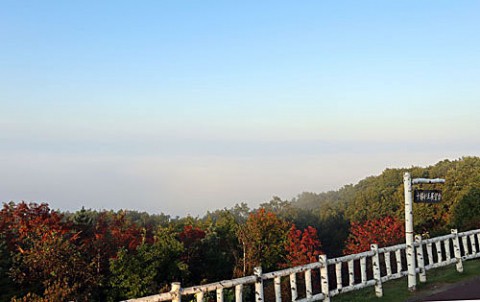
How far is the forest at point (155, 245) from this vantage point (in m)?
21.1

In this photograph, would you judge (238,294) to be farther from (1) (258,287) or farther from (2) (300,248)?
(2) (300,248)

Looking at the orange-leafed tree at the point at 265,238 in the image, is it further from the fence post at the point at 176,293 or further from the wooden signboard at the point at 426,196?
the fence post at the point at 176,293

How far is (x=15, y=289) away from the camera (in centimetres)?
2072

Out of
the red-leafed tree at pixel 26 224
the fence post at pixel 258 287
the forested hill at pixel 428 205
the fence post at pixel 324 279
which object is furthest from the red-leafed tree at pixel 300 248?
the fence post at pixel 258 287

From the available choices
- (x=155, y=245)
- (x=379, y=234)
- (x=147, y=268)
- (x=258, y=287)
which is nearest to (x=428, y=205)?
(x=379, y=234)

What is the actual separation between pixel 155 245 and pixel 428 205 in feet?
105

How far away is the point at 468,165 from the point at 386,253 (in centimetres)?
5064

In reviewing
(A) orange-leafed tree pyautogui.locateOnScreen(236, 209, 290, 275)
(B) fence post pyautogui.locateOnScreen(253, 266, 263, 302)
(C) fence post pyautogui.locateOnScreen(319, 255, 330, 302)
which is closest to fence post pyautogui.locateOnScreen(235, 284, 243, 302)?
(B) fence post pyautogui.locateOnScreen(253, 266, 263, 302)

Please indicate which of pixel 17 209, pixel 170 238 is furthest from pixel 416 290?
pixel 17 209

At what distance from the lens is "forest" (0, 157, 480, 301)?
832 inches

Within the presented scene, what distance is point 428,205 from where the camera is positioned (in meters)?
47.6

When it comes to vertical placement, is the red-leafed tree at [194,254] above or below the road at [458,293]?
below

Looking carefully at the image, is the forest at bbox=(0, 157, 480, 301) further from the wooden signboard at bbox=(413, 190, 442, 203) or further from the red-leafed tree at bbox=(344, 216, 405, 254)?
the wooden signboard at bbox=(413, 190, 442, 203)

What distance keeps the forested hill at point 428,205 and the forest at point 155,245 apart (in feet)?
0.42
